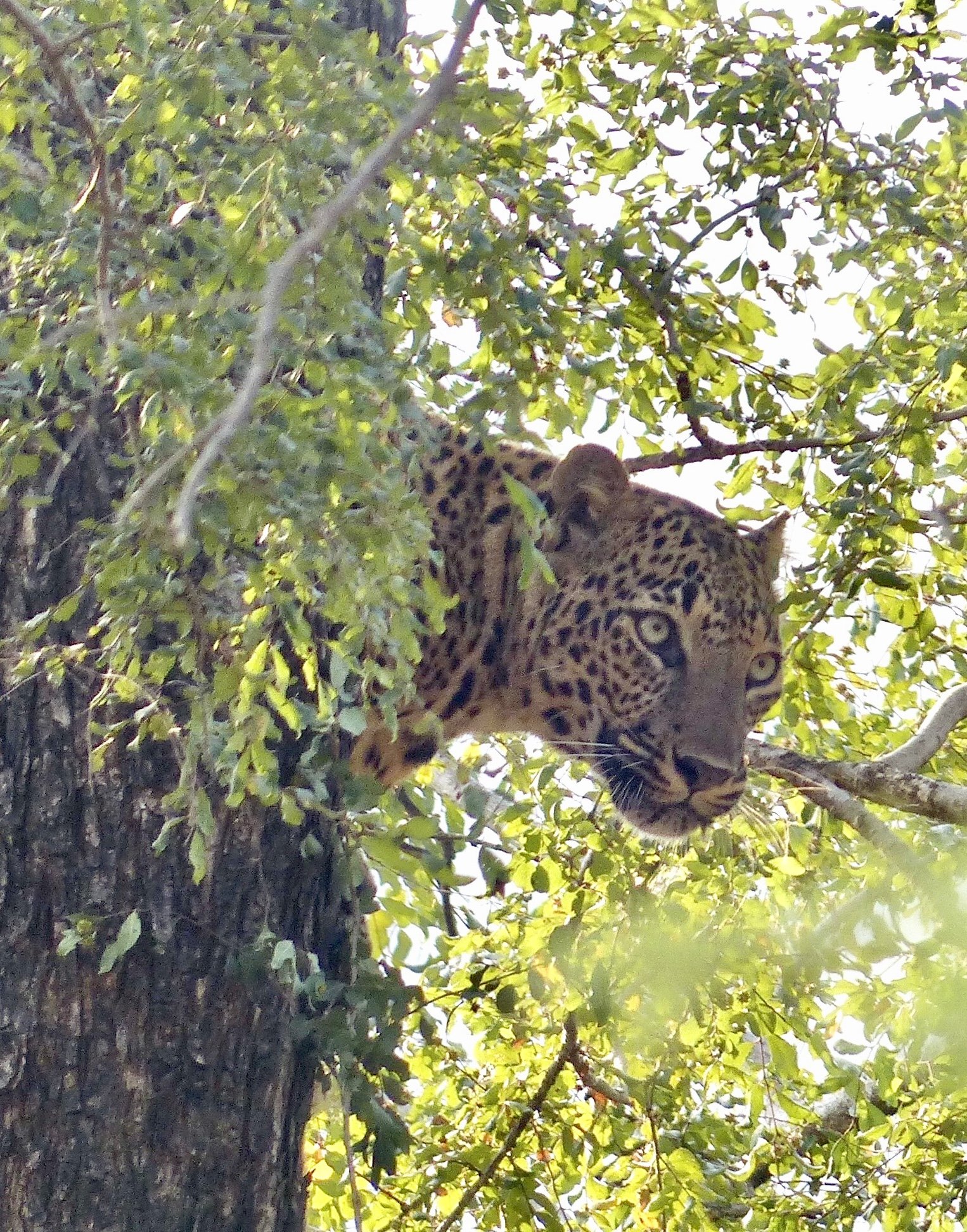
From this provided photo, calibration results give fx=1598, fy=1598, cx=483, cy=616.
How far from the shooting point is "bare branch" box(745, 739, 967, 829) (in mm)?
3748

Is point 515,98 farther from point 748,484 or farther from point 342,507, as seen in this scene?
point 748,484

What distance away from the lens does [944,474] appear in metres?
4.17

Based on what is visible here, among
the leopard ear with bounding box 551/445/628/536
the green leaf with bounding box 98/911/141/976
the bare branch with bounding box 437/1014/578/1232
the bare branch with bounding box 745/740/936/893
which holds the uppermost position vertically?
the leopard ear with bounding box 551/445/628/536

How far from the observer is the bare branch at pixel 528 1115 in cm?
406

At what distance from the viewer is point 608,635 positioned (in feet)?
15.3

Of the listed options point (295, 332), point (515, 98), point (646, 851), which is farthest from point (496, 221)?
point (646, 851)

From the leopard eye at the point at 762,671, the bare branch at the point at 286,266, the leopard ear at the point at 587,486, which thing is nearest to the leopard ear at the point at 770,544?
the leopard eye at the point at 762,671

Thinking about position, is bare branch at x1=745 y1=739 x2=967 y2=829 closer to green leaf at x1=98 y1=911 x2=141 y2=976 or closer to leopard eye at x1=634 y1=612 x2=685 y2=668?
leopard eye at x1=634 y1=612 x2=685 y2=668

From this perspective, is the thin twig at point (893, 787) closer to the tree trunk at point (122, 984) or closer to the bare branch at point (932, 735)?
the bare branch at point (932, 735)

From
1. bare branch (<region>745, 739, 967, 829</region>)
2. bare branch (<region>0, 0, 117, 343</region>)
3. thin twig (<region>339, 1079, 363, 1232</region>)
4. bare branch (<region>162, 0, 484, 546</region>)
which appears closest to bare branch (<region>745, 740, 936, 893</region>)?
bare branch (<region>745, 739, 967, 829</region>)

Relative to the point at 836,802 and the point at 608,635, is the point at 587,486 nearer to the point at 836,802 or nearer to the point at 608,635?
the point at 608,635

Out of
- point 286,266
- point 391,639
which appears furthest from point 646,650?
point 286,266

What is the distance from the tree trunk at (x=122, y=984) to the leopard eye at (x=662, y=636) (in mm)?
1766

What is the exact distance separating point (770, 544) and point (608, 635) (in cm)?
71
